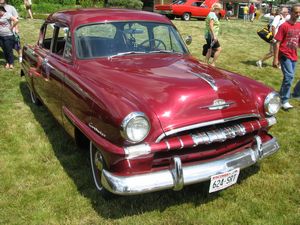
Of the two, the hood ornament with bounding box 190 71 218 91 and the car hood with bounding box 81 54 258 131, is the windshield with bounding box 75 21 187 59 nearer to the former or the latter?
the car hood with bounding box 81 54 258 131

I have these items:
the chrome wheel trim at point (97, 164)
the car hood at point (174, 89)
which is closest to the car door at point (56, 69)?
the car hood at point (174, 89)

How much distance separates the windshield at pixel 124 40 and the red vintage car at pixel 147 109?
0.04 ft

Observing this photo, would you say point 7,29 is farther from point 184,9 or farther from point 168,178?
point 184,9

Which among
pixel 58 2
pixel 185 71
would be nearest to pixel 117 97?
pixel 185 71

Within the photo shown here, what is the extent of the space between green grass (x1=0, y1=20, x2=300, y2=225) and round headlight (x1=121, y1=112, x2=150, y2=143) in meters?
0.82

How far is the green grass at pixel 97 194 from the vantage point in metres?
3.37

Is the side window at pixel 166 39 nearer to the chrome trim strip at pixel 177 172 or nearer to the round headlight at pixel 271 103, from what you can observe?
the round headlight at pixel 271 103

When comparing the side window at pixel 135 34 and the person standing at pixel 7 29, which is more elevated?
the side window at pixel 135 34

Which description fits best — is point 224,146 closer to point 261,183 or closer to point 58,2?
point 261,183

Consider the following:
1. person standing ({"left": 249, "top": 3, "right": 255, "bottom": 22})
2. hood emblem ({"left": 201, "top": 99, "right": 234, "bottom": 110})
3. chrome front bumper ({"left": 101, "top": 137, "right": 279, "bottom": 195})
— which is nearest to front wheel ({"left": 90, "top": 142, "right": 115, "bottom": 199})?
chrome front bumper ({"left": 101, "top": 137, "right": 279, "bottom": 195})

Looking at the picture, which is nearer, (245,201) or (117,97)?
(117,97)

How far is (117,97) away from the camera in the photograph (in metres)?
3.27

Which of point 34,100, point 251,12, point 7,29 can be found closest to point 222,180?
point 34,100

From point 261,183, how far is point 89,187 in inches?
71.3
